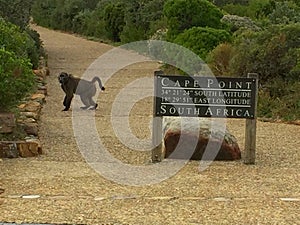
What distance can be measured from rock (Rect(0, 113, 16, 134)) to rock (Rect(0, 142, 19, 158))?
46cm

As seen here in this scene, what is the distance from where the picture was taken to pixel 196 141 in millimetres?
9562

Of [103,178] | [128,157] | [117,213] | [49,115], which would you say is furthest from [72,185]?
[49,115]

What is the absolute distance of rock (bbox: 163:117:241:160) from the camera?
9578mm

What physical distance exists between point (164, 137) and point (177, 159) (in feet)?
1.14

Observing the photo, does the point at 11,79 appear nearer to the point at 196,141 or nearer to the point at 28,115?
the point at 28,115

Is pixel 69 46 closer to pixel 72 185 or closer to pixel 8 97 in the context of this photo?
pixel 8 97

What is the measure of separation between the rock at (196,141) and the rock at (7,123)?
6.69ft

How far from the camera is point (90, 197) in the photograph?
749 cm

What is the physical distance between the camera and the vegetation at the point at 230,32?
14.8 metres

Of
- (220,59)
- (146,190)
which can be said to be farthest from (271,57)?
(146,190)

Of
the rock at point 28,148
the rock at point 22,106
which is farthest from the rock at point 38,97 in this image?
the rock at point 28,148

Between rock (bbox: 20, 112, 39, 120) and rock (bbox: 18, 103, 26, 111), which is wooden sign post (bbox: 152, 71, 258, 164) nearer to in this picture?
rock (bbox: 20, 112, 39, 120)

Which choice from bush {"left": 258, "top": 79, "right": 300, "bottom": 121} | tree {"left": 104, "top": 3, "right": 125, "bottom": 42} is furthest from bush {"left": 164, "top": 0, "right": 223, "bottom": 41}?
tree {"left": 104, "top": 3, "right": 125, "bottom": 42}

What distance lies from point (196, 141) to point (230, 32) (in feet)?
39.3
